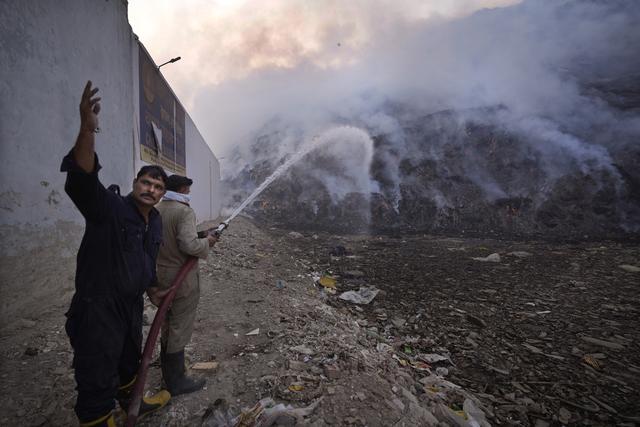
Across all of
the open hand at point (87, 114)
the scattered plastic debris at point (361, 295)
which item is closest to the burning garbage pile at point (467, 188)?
the scattered plastic debris at point (361, 295)

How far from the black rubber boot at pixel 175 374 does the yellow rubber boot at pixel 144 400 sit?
62 mm

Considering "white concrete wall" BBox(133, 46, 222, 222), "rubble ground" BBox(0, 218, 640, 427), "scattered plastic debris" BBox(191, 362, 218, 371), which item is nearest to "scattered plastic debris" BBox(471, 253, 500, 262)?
"rubble ground" BBox(0, 218, 640, 427)

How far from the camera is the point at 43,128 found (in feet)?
9.45

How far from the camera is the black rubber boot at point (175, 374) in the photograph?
2.21 meters

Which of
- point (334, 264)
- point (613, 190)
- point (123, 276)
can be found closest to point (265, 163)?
point (334, 264)

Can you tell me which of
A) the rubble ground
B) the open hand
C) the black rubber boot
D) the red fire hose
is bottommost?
the rubble ground

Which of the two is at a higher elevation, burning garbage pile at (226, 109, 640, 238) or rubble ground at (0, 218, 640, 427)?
burning garbage pile at (226, 109, 640, 238)

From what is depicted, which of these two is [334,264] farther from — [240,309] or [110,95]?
[110,95]

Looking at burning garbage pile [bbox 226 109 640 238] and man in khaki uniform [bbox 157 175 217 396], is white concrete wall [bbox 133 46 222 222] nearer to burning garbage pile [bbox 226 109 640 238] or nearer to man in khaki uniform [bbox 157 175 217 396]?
man in khaki uniform [bbox 157 175 217 396]

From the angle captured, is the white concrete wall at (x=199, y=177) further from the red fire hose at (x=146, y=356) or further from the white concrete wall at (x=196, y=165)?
the red fire hose at (x=146, y=356)

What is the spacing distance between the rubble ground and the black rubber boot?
91 mm

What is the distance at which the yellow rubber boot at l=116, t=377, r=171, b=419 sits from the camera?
187cm

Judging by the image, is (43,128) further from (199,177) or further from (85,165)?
(199,177)

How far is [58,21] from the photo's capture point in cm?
307
